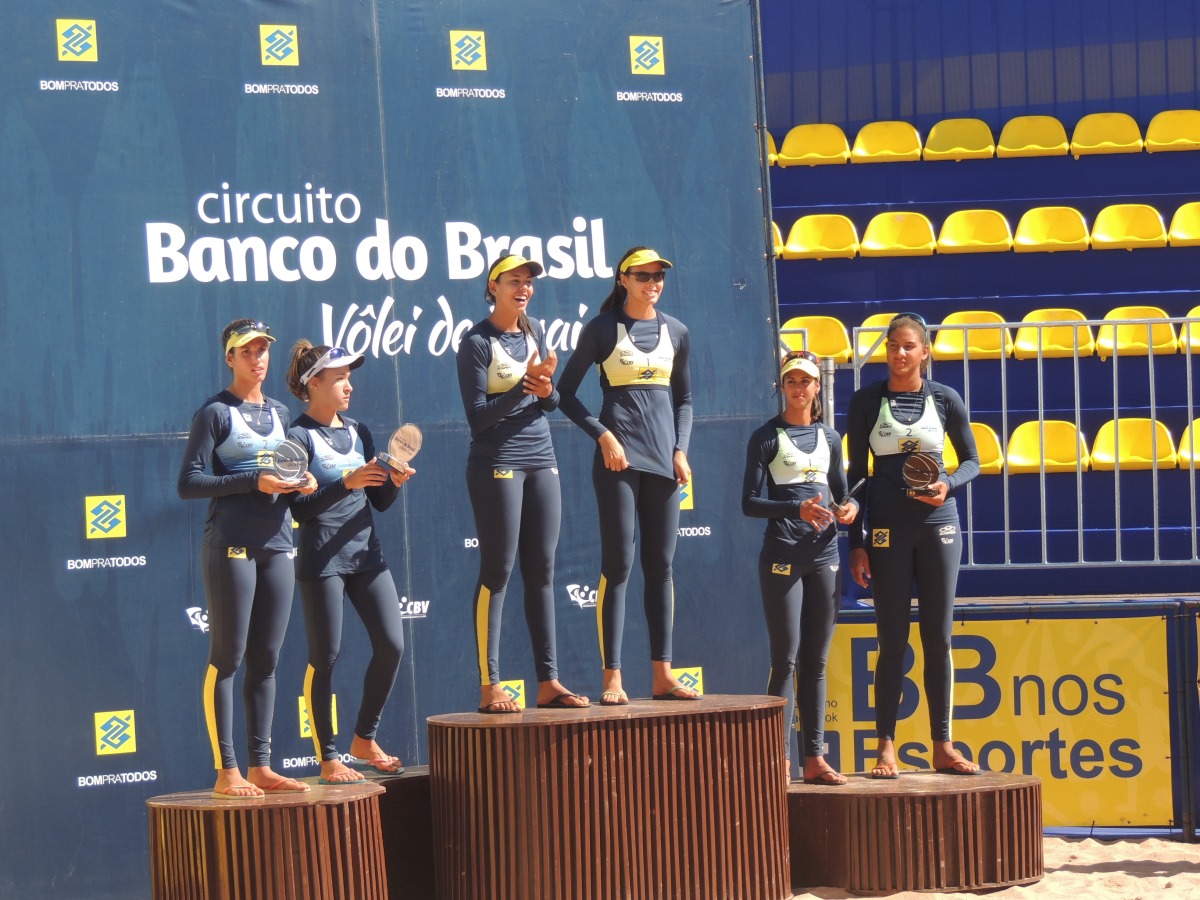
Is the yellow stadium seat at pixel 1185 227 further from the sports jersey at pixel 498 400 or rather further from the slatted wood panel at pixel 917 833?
the sports jersey at pixel 498 400

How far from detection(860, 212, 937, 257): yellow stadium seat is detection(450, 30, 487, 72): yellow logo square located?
4381 mm

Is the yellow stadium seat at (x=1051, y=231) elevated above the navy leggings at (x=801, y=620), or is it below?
above

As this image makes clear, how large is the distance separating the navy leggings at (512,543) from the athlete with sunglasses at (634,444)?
7.9 inches

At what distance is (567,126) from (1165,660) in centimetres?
359

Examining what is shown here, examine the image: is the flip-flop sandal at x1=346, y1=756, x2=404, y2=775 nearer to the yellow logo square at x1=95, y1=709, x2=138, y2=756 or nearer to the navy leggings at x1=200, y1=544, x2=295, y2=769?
the navy leggings at x1=200, y1=544, x2=295, y2=769

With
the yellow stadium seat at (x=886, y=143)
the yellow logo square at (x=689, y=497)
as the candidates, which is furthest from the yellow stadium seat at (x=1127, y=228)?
the yellow logo square at (x=689, y=497)

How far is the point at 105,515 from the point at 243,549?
4.79 feet

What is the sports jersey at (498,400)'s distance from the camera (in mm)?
5387

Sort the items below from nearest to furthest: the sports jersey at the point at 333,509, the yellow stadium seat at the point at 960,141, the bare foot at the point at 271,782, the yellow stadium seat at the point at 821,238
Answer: the bare foot at the point at 271,782 → the sports jersey at the point at 333,509 → the yellow stadium seat at the point at 821,238 → the yellow stadium seat at the point at 960,141

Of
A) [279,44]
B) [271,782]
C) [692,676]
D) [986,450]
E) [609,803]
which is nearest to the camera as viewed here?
[271,782]

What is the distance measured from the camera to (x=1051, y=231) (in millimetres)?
10570

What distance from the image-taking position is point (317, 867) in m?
4.94

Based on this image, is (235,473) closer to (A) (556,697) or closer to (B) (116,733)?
(A) (556,697)

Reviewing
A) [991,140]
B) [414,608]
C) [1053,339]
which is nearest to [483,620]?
[414,608]
